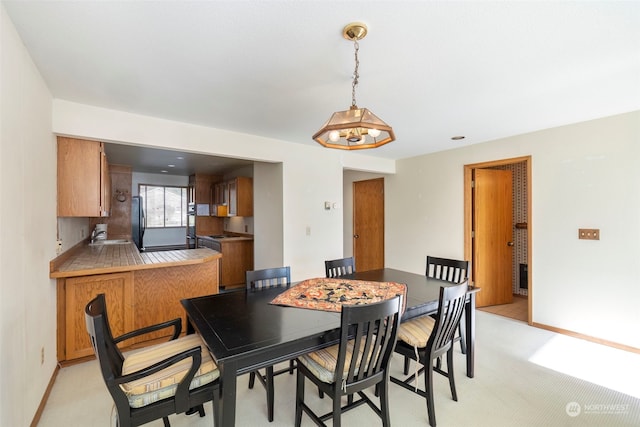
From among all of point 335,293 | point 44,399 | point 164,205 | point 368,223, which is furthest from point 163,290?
point 164,205

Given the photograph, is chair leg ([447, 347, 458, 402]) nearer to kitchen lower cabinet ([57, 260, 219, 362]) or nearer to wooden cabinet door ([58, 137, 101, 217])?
kitchen lower cabinet ([57, 260, 219, 362])

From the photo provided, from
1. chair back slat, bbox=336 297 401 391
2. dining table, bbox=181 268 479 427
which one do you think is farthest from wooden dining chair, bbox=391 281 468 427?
chair back slat, bbox=336 297 401 391

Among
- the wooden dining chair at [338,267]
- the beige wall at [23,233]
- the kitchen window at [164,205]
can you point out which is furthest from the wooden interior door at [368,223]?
the kitchen window at [164,205]

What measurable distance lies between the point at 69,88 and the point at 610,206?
205 inches

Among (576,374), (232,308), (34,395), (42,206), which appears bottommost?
(576,374)

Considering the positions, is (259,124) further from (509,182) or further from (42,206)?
(509,182)

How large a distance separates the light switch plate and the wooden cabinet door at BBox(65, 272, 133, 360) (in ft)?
15.8

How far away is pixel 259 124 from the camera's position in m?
3.29

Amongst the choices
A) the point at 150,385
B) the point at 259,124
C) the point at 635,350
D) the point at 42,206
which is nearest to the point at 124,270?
the point at 42,206

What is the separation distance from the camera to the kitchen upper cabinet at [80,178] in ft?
8.79

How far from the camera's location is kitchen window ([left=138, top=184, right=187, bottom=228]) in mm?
8016

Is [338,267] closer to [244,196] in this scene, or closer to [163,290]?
[163,290]

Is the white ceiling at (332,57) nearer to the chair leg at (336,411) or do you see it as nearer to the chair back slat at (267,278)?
the chair back slat at (267,278)

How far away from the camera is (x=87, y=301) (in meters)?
2.68
